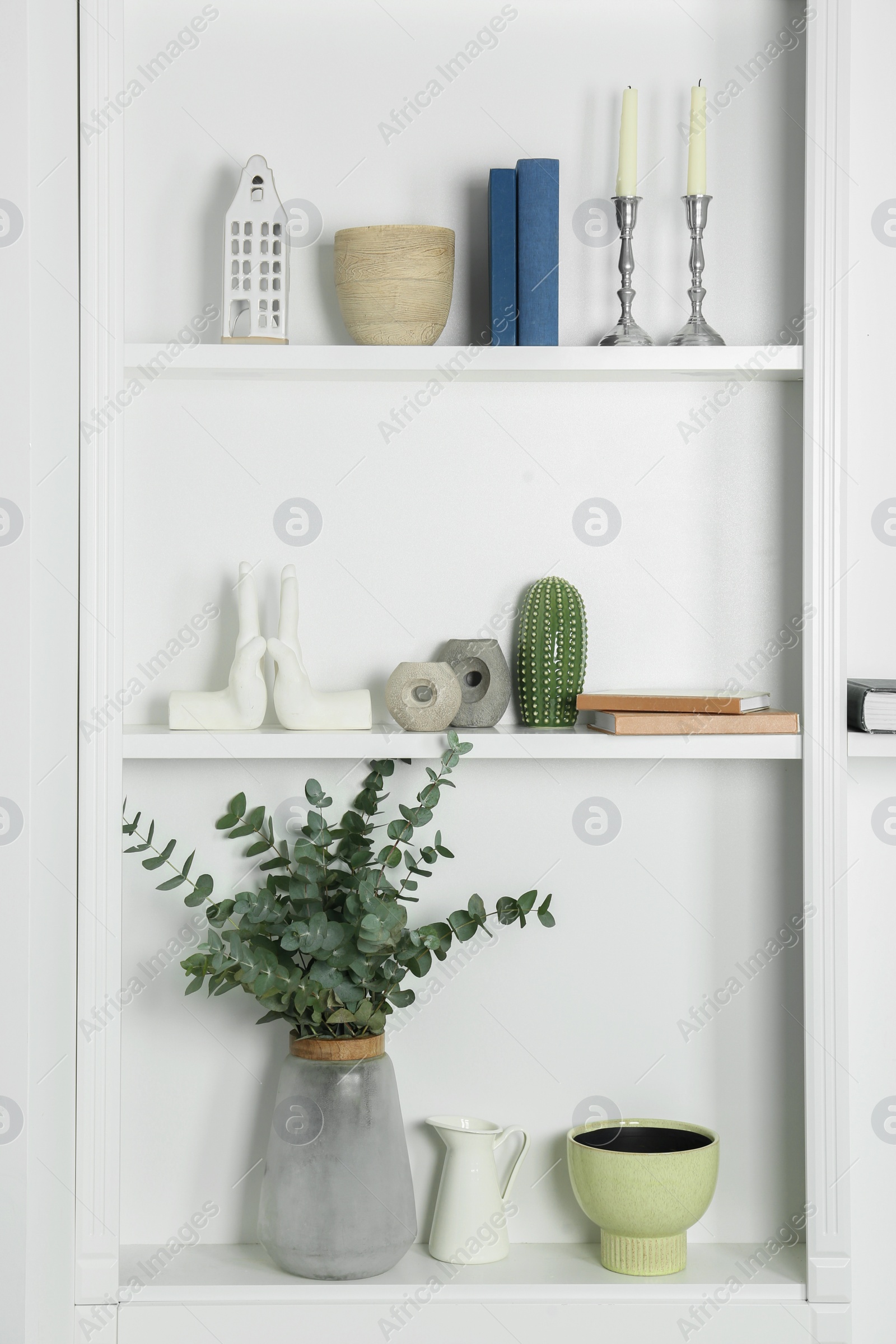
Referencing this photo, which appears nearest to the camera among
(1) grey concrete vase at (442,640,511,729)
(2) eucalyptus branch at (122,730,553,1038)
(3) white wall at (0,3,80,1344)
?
(3) white wall at (0,3,80,1344)

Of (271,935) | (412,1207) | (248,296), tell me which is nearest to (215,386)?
(248,296)

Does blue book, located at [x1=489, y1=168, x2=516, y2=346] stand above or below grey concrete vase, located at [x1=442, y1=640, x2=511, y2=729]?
above

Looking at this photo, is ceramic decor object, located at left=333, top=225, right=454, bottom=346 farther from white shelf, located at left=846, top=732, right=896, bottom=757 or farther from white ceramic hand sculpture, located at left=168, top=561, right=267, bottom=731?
white shelf, located at left=846, top=732, right=896, bottom=757

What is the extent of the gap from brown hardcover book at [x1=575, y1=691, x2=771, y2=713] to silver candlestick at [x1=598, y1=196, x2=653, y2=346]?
44 centimetres

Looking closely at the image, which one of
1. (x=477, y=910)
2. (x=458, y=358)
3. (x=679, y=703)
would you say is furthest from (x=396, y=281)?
(x=477, y=910)

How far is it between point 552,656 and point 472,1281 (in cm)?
78

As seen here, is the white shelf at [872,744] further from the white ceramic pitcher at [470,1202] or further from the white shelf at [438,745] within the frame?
the white ceramic pitcher at [470,1202]

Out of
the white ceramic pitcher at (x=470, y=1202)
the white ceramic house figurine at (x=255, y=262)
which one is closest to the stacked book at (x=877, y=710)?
the white ceramic pitcher at (x=470, y=1202)

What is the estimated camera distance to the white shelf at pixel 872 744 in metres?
1.45

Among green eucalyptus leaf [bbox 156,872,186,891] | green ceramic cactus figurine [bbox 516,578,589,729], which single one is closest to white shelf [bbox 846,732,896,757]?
green ceramic cactus figurine [bbox 516,578,589,729]

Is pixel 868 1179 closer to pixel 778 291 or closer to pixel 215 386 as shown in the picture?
pixel 778 291

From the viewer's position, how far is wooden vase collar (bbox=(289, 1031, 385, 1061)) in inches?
56.6

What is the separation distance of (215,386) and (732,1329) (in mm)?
1354

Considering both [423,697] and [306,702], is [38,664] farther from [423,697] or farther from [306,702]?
[423,697]
